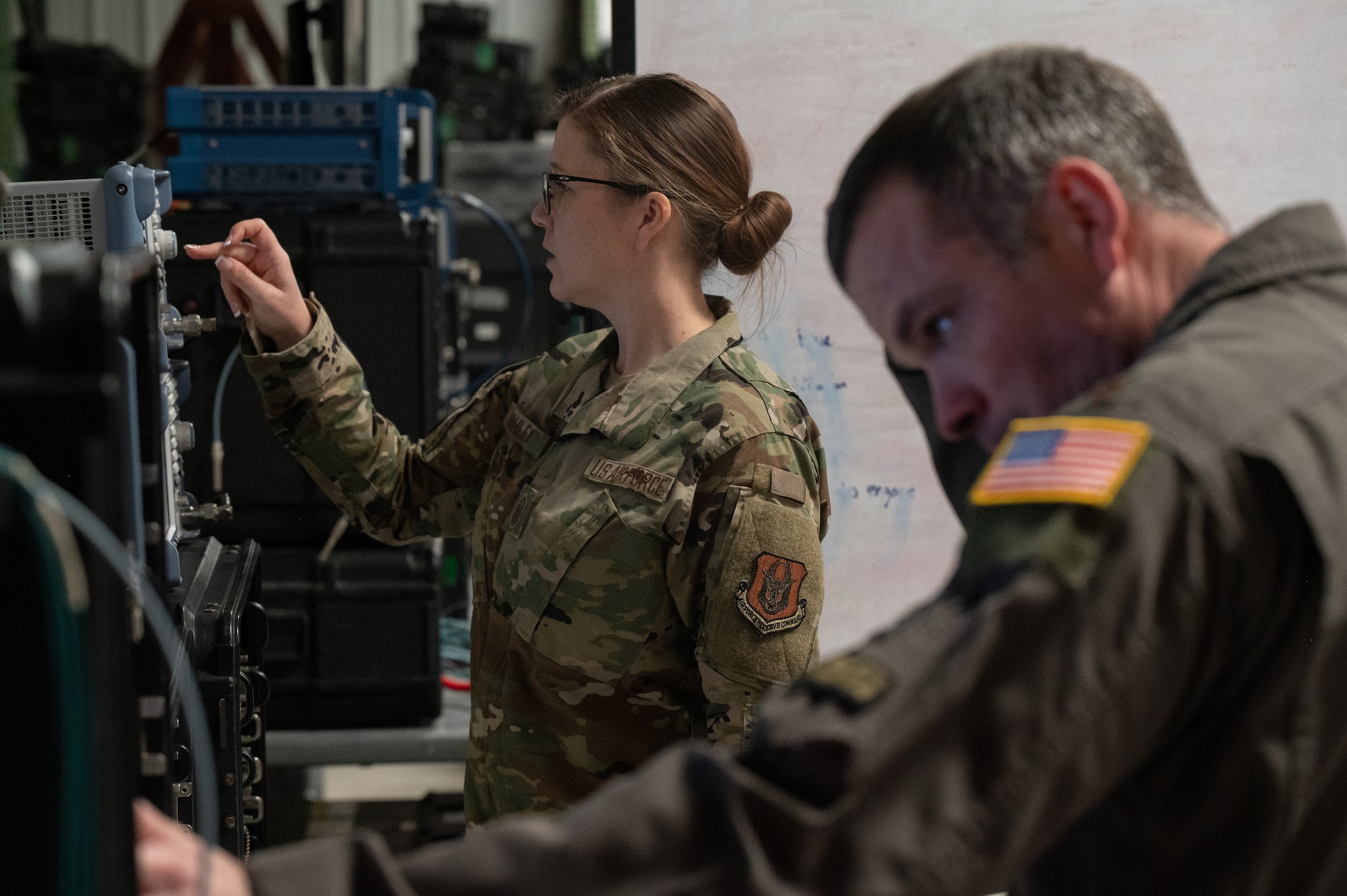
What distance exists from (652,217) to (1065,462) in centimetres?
96

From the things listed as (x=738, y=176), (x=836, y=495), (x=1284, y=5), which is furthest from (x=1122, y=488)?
(x=1284, y=5)

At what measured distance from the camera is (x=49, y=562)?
0.57 meters

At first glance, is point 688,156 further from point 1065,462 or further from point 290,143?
point 290,143

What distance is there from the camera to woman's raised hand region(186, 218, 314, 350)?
1.49 m

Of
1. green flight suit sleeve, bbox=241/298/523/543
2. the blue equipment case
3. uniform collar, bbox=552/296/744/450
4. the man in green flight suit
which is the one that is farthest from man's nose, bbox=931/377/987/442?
the blue equipment case

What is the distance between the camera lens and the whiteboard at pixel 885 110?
200 cm

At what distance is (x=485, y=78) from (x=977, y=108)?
223 inches

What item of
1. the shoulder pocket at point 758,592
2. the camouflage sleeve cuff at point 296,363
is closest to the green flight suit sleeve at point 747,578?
the shoulder pocket at point 758,592

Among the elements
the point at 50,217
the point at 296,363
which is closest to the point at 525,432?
the point at 296,363

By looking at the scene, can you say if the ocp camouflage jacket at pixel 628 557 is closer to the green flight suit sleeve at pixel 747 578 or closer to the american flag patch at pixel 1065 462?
the green flight suit sleeve at pixel 747 578

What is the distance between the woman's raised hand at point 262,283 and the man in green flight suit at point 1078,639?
0.97m

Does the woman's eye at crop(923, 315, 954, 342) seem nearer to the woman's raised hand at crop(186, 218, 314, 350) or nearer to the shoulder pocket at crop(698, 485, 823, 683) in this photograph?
the shoulder pocket at crop(698, 485, 823, 683)

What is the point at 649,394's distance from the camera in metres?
1.42

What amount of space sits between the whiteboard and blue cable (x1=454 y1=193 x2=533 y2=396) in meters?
0.89
